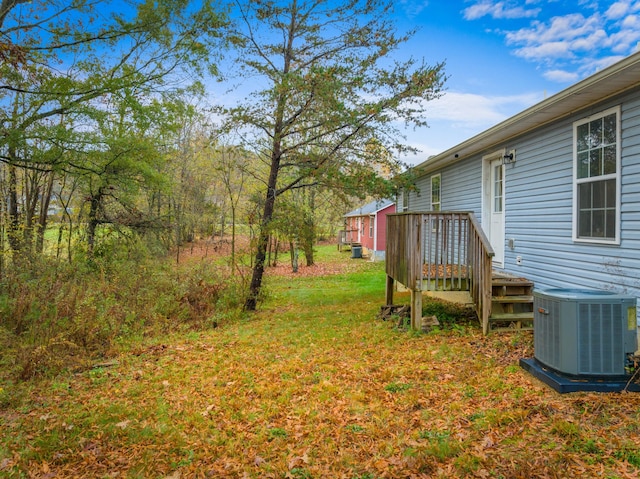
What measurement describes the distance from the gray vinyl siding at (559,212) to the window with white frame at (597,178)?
0.10 metres

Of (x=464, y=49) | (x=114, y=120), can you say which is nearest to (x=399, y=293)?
(x=464, y=49)

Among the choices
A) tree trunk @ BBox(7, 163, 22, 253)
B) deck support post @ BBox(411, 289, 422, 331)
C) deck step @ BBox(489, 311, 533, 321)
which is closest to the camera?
deck step @ BBox(489, 311, 533, 321)

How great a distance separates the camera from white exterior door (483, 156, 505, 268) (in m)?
7.86

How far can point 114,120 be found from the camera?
937cm

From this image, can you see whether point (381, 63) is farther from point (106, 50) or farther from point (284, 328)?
point (284, 328)

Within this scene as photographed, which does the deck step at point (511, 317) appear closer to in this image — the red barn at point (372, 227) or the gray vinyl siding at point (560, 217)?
the gray vinyl siding at point (560, 217)

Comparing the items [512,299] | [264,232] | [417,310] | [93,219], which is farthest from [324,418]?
[93,219]

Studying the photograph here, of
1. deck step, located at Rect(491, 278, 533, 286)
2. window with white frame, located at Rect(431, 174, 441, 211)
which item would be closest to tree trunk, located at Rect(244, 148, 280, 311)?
window with white frame, located at Rect(431, 174, 441, 211)

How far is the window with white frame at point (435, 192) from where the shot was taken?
11.2 m

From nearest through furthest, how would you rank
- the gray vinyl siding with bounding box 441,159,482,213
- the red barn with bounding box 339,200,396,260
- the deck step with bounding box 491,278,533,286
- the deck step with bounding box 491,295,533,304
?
1. the deck step with bounding box 491,295,533,304
2. the deck step with bounding box 491,278,533,286
3. the gray vinyl siding with bounding box 441,159,482,213
4. the red barn with bounding box 339,200,396,260

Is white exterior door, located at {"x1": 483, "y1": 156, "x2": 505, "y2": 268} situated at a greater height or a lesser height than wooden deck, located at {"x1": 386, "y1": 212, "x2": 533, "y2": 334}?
greater

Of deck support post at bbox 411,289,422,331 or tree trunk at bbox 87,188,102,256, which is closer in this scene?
deck support post at bbox 411,289,422,331

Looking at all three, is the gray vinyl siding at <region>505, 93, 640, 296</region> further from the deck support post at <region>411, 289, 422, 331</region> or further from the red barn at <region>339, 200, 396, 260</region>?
the red barn at <region>339, 200, 396, 260</region>

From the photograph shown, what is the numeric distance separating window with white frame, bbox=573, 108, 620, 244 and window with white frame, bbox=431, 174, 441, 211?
5620mm
